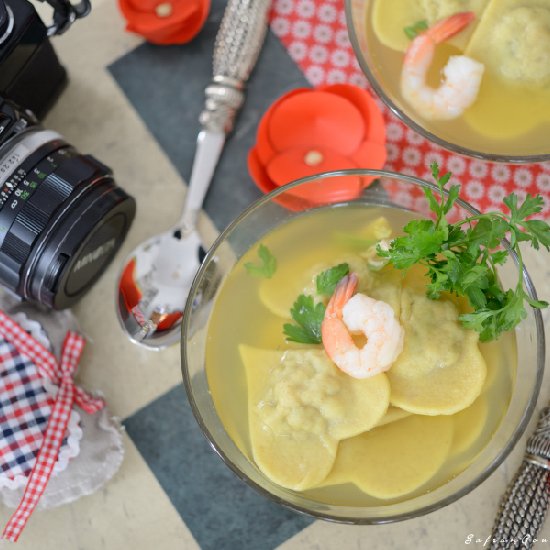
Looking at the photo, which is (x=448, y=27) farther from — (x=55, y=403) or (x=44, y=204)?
(x=55, y=403)

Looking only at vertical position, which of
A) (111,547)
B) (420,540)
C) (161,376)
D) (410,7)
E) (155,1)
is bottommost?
(420,540)

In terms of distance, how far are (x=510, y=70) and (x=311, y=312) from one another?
444 mm

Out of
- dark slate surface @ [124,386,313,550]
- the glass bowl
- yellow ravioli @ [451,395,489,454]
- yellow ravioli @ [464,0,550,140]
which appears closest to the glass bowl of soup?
yellow ravioli @ [464,0,550,140]

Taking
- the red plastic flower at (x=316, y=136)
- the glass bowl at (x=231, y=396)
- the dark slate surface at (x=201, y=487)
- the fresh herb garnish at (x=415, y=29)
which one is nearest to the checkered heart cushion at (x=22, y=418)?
the dark slate surface at (x=201, y=487)

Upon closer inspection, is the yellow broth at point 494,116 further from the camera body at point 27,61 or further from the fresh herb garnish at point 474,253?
the camera body at point 27,61

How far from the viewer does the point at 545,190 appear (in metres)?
1.22

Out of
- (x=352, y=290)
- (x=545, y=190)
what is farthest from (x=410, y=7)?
(x=352, y=290)

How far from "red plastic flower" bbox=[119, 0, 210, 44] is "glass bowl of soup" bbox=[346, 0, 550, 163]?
251mm

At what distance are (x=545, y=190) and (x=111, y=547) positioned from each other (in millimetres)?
841

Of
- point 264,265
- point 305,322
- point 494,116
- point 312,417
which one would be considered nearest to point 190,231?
point 264,265

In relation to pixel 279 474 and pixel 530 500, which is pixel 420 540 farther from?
pixel 279 474

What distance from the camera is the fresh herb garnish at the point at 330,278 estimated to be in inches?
40.8

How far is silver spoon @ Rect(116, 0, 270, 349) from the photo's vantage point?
3.91 ft

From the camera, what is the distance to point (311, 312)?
1051 mm
